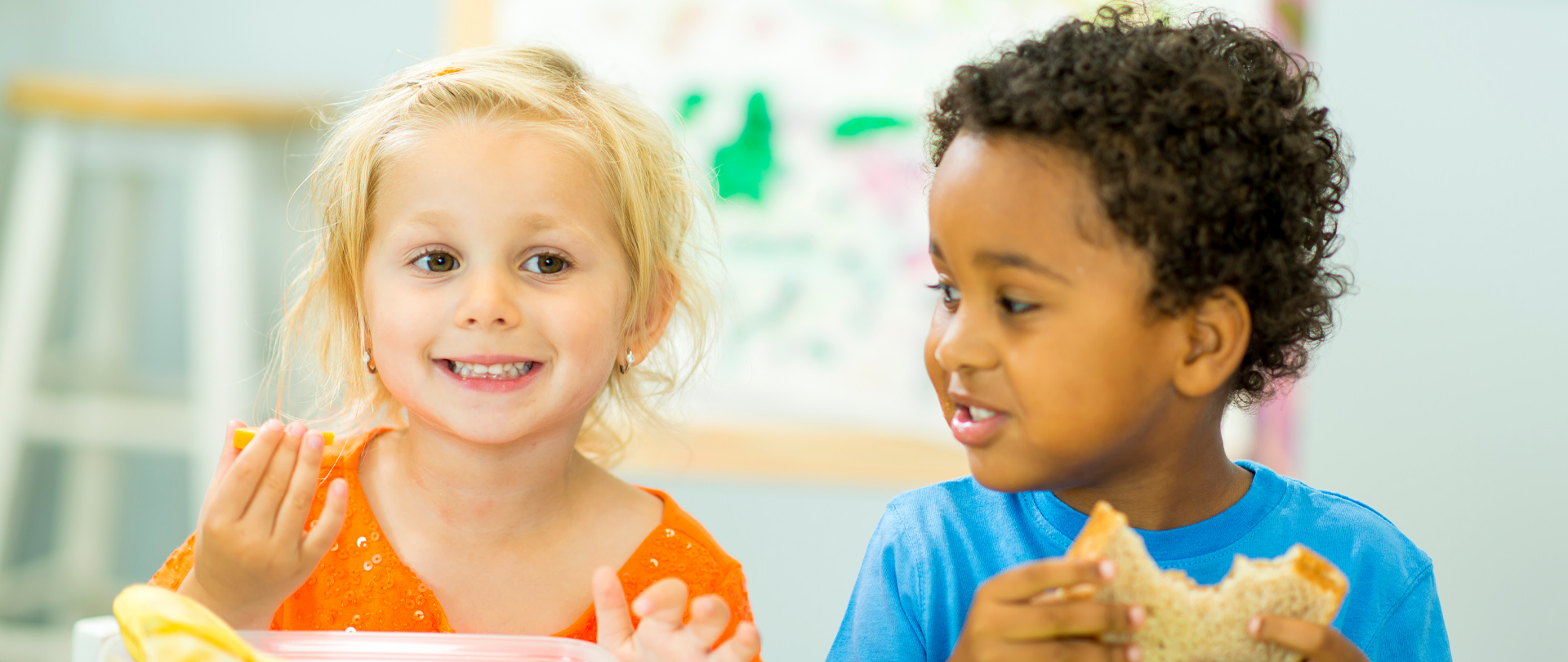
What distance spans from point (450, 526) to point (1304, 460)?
145 centimetres

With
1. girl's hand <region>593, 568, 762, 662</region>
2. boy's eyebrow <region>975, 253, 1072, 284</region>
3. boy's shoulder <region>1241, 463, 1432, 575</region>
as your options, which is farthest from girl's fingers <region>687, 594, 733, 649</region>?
boy's shoulder <region>1241, 463, 1432, 575</region>

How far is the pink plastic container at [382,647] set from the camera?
634 mm

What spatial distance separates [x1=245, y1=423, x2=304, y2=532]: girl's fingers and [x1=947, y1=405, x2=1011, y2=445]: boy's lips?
16.4 inches

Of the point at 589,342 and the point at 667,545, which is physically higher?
the point at 589,342

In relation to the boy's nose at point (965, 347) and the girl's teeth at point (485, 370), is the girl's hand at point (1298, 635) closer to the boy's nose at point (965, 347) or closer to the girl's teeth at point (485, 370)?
the boy's nose at point (965, 347)

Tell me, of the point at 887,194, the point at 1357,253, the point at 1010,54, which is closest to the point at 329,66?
the point at 887,194

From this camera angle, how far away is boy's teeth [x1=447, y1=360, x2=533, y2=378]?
33.2 inches

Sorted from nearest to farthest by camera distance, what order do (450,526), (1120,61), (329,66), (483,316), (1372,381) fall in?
(1120,61) < (483,316) < (450,526) < (1372,381) < (329,66)

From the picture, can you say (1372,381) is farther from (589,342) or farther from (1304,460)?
(589,342)

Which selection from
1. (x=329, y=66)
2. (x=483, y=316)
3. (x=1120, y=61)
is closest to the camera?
(x=1120, y=61)

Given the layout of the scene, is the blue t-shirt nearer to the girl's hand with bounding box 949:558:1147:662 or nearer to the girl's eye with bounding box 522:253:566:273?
the girl's hand with bounding box 949:558:1147:662

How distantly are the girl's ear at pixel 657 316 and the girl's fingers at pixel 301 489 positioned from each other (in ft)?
0.92

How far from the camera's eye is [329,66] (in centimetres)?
203

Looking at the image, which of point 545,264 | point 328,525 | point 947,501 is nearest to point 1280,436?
point 947,501
